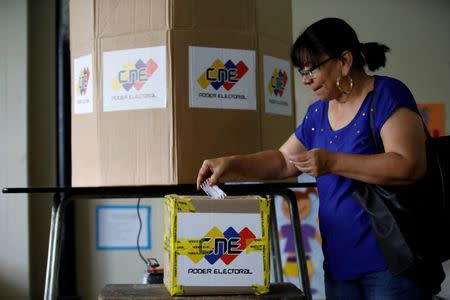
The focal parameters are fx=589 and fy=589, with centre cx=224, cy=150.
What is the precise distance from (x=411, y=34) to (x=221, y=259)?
108 inches

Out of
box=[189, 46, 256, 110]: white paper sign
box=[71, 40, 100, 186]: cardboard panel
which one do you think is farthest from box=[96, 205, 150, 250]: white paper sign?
box=[189, 46, 256, 110]: white paper sign

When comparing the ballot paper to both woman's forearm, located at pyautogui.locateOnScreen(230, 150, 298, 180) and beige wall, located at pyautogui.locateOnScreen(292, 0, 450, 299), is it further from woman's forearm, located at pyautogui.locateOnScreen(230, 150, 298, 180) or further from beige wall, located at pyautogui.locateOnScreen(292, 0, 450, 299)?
beige wall, located at pyautogui.locateOnScreen(292, 0, 450, 299)

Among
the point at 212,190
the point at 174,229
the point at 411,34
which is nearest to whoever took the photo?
the point at 174,229

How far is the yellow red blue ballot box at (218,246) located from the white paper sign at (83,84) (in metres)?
0.64

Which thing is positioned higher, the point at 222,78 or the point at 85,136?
the point at 222,78

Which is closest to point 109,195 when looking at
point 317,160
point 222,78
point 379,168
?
point 222,78

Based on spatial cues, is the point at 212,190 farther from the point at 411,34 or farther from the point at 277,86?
the point at 411,34

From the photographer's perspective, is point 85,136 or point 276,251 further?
point 276,251

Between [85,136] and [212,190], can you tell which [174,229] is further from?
[85,136]

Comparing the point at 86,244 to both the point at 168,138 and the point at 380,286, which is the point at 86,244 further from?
the point at 380,286

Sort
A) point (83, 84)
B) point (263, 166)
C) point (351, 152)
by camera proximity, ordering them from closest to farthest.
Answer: point (351, 152)
point (263, 166)
point (83, 84)

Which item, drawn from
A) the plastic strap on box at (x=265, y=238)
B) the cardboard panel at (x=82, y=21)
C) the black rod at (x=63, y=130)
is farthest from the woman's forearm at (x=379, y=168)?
the black rod at (x=63, y=130)

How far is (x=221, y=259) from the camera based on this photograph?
123 cm

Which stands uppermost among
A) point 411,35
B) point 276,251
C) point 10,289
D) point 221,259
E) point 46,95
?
point 411,35
